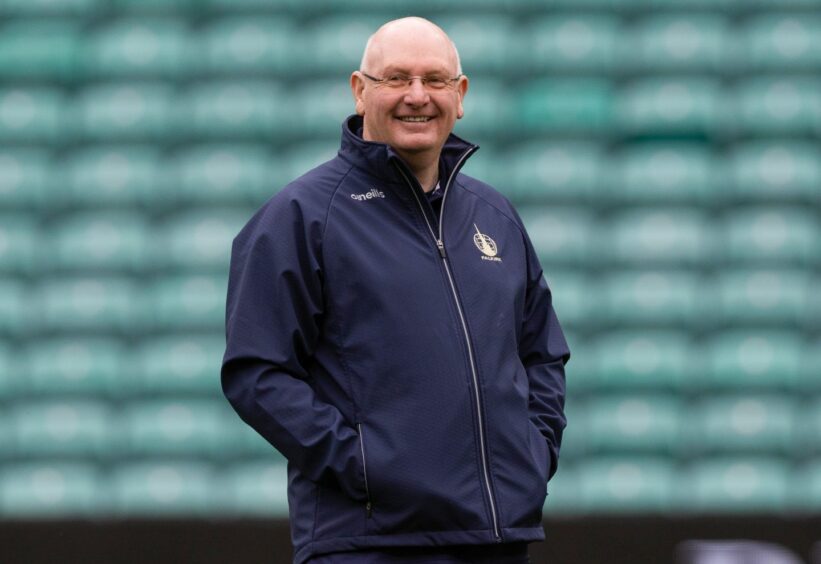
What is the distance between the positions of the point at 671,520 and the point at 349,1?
357cm

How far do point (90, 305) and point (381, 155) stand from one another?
165 inches

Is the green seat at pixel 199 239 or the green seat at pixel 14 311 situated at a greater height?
the green seat at pixel 199 239

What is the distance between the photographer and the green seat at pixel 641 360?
601cm

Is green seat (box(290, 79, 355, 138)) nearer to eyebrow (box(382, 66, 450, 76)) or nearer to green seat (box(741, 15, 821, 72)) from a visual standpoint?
green seat (box(741, 15, 821, 72))

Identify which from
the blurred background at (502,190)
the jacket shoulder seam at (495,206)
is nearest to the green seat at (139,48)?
the blurred background at (502,190)

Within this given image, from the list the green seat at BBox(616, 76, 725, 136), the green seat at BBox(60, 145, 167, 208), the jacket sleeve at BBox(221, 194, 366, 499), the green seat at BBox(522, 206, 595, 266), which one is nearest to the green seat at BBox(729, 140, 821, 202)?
the green seat at BBox(616, 76, 725, 136)

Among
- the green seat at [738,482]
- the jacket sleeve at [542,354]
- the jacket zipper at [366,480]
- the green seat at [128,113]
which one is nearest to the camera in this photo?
the jacket zipper at [366,480]

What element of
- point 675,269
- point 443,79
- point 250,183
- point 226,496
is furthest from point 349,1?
point 443,79

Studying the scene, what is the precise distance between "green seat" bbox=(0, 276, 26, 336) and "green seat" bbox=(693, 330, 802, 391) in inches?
112

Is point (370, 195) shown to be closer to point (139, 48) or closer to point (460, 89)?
point (460, 89)

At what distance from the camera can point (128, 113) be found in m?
6.82

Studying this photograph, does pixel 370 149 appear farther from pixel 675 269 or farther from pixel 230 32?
pixel 230 32

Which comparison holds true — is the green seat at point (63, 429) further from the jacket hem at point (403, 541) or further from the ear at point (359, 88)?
the jacket hem at point (403, 541)

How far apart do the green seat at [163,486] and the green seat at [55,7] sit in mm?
2389
